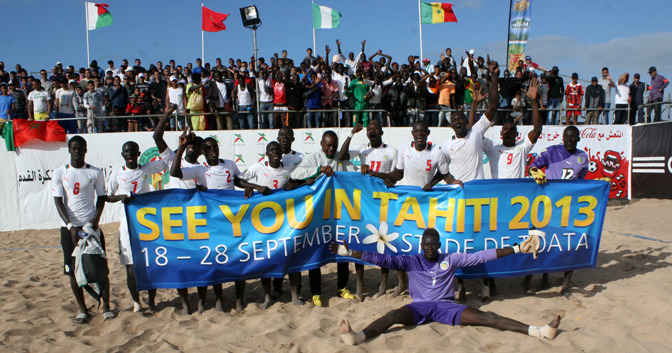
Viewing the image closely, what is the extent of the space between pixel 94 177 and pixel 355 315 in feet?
11.3

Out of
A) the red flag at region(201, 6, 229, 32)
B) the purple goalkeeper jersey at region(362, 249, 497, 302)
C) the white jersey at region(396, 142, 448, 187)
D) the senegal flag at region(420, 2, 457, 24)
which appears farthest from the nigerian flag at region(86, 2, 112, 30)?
the purple goalkeeper jersey at region(362, 249, 497, 302)

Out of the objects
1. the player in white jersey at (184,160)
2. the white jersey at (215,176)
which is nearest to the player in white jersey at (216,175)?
the white jersey at (215,176)

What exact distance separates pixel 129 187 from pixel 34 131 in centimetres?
816

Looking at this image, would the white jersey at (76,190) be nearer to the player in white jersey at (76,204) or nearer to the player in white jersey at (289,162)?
the player in white jersey at (76,204)

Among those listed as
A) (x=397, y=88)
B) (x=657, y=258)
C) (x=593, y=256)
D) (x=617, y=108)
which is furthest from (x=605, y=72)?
(x=593, y=256)

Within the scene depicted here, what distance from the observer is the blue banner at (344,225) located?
5.75m

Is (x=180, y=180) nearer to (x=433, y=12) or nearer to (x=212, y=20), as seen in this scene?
(x=212, y=20)

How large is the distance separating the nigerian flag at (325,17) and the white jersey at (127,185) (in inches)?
500

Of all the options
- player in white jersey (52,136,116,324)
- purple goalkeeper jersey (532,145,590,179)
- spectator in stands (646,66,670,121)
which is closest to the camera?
player in white jersey (52,136,116,324)

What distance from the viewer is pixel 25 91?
14.0 metres

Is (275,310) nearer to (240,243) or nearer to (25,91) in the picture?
(240,243)

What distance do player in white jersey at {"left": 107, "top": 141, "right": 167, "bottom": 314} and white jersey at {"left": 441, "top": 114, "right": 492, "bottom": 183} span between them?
12.1 feet

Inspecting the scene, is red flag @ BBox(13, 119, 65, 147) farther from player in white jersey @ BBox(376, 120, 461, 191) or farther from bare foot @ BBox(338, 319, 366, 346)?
bare foot @ BBox(338, 319, 366, 346)

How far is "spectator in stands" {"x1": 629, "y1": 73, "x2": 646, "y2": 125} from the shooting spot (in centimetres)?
1491
